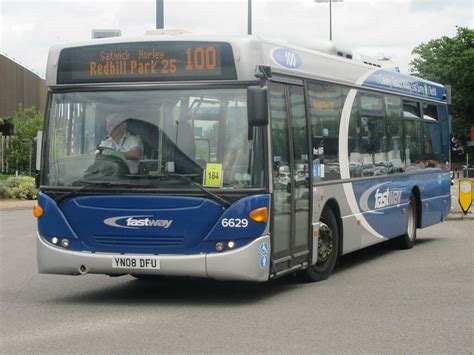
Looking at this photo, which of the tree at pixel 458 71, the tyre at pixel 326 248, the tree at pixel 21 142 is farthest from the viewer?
the tree at pixel 458 71

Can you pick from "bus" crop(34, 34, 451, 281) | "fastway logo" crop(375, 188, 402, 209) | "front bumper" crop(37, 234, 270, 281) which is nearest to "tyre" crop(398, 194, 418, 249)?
"fastway logo" crop(375, 188, 402, 209)

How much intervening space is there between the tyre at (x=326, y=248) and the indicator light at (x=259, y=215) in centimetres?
188

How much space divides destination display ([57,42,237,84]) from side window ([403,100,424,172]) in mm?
6373

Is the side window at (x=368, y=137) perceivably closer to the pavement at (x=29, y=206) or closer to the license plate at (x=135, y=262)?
the license plate at (x=135, y=262)

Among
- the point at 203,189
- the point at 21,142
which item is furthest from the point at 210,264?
the point at 21,142

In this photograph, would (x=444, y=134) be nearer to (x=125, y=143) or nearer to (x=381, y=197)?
(x=381, y=197)

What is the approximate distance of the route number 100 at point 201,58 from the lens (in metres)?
9.55

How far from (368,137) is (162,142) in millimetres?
4573

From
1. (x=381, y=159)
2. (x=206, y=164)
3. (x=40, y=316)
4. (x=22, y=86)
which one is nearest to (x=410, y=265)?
(x=381, y=159)

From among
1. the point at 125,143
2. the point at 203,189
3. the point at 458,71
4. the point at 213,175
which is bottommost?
the point at 203,189

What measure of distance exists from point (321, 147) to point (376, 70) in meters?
3.08

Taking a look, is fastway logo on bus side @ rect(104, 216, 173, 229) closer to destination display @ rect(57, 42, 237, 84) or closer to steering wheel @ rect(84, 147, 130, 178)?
steering wheel @ rect(84, 147, 130, 178)

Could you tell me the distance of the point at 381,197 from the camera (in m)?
13.9

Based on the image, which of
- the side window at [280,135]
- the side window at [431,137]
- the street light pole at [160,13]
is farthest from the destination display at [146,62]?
the street light pole at [160,13]
